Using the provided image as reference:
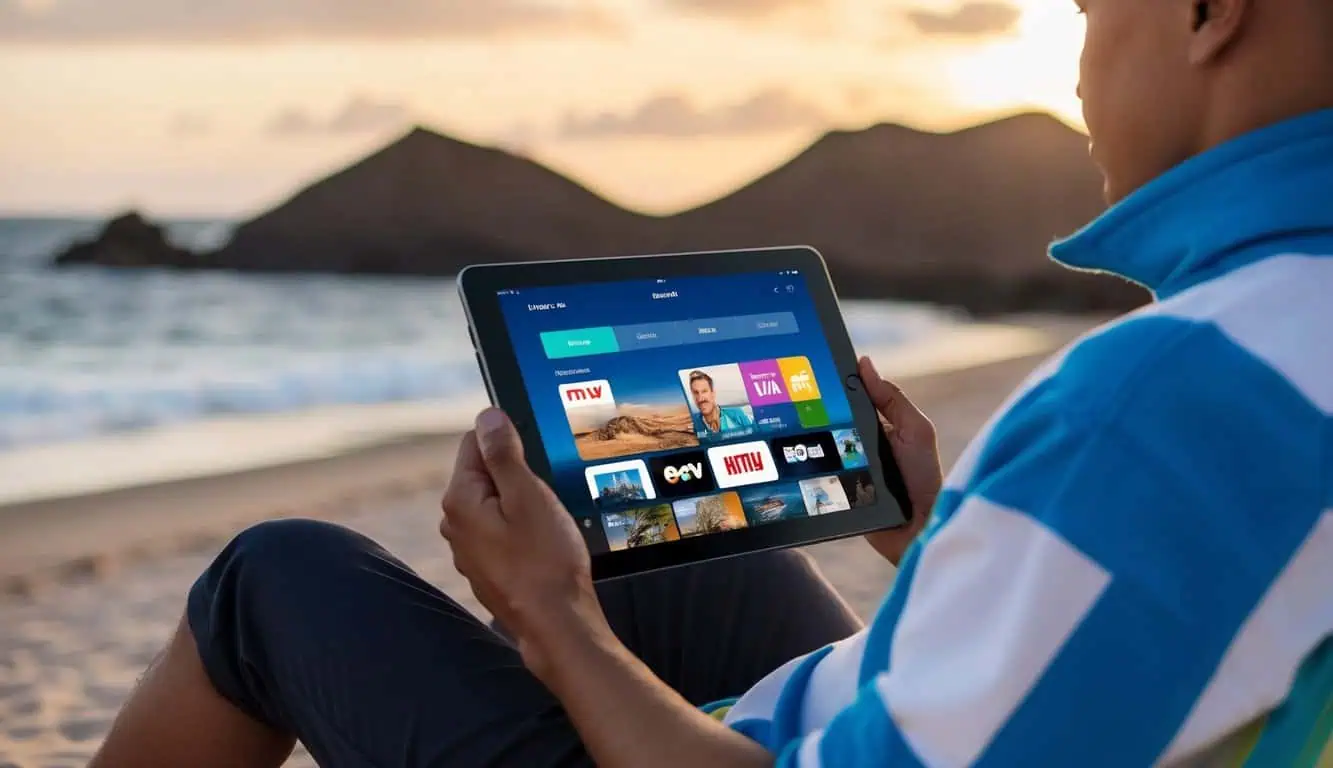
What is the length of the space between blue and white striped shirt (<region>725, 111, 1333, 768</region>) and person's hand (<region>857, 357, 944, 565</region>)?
640 millimetres

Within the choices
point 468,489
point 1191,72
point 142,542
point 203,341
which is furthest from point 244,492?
point 203,341

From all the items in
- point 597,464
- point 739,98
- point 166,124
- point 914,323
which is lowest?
point 914,323

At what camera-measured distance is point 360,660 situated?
106cm

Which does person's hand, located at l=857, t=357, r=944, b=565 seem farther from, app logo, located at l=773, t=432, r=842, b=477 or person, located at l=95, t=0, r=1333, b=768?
person, located at l=95, t=0, r=1333, b=768

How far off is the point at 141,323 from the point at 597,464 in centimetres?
1088

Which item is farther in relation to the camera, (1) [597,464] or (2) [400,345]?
(2) [400,345]

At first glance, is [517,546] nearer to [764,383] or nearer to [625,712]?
[625,712]

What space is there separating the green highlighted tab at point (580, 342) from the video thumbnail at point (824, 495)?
23 cm

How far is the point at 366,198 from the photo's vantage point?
2102cm

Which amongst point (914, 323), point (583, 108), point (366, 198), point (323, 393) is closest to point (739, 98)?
point (583, 108)

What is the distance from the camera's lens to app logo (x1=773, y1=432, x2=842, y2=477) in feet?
4.33

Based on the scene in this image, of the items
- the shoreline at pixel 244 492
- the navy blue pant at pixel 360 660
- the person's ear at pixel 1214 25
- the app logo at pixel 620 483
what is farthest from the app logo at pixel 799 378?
the shoreline at pixel 244 492

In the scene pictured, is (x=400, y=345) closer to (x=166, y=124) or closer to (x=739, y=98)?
(x=166, y=124)

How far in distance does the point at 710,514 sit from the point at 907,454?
0.27 meters
